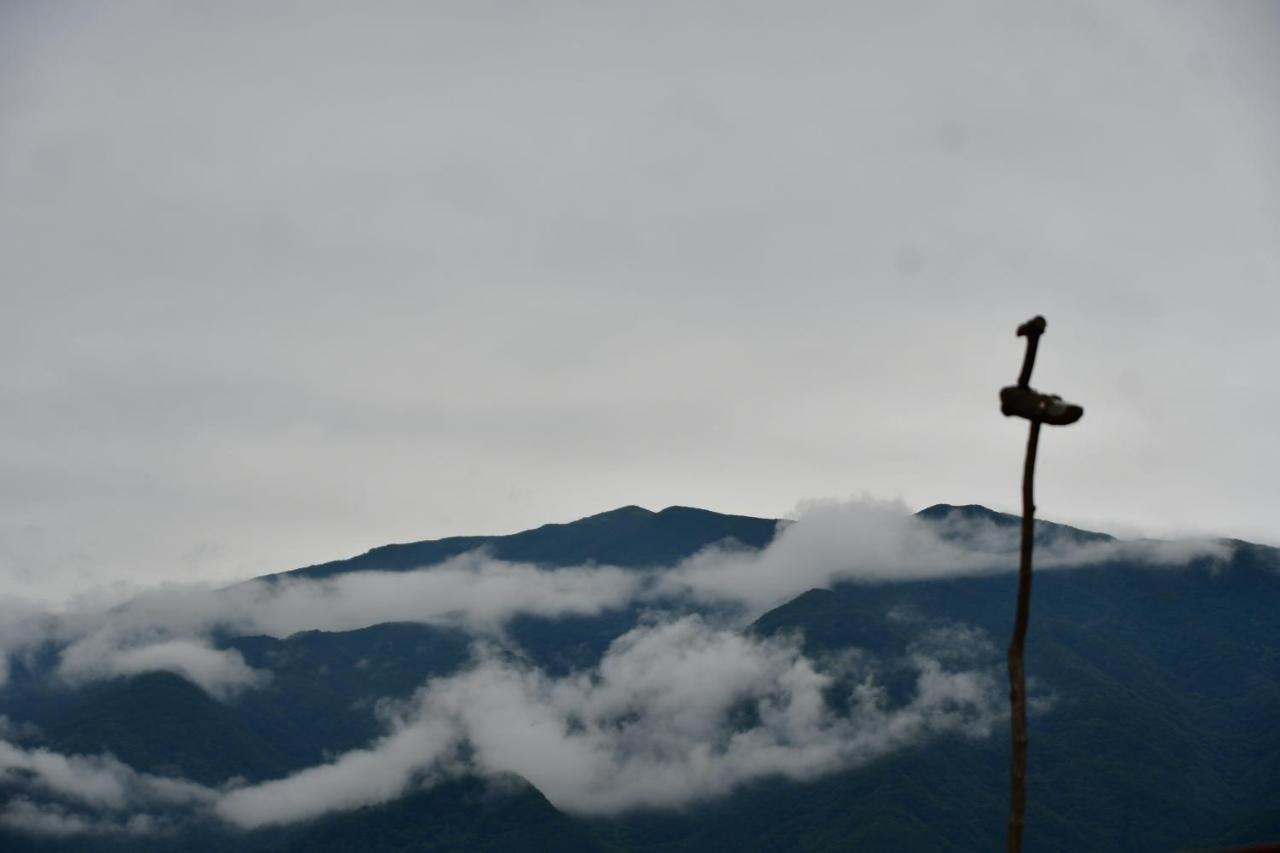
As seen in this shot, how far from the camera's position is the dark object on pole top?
1393 cm

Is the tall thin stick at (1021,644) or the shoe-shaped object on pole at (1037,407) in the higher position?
the shoe-shaped object on pole at (1037,407)

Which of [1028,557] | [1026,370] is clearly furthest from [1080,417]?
[1028,557]

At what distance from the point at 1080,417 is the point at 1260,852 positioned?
558 centimetres

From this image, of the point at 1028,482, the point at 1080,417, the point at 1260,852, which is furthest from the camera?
the point at 1028,482

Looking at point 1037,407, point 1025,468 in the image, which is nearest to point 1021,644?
point 1025,468

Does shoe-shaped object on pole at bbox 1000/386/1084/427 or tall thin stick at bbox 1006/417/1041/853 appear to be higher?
shoe-shaped object on pole at bbox 1000/386/1084/427

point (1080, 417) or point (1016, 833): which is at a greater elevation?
point (1080, 417)

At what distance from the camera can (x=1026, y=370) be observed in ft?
46.3

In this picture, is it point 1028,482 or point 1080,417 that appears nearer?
point 1080,417

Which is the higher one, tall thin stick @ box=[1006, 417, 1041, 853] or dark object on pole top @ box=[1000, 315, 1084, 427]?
dark object on pole top @ box=[1000, 315, 1084, 427]

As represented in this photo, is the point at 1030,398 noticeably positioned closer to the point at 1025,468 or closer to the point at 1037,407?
the point at 1037,407

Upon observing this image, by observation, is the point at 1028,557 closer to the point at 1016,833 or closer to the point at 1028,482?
Result: the point at 1028,482

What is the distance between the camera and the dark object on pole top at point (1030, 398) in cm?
1393

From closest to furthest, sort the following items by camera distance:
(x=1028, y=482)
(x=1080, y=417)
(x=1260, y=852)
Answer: (x=1260, y=852) → (x=1080, y=417) → (x=1028, y=482)
